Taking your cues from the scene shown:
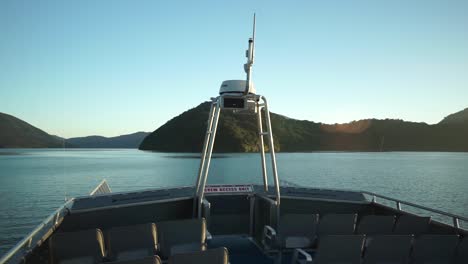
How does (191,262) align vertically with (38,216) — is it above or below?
above

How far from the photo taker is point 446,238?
4473mm

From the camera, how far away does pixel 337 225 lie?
612 cm

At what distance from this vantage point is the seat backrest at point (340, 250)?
14.0 feet

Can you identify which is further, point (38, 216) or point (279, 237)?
point (38, 216)

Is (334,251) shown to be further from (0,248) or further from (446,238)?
(0,248)

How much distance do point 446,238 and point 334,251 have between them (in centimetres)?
146

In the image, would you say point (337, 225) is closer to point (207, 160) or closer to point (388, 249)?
point (388, 249)

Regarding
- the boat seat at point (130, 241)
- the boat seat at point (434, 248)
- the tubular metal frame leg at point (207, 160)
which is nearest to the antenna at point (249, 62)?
the tubular metal frame leg at point (207, 160)

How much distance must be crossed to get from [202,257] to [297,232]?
321cm

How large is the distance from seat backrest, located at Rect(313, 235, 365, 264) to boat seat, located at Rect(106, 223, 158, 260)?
2367 mm

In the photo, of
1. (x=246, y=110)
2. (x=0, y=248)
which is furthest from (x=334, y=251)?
(x=0, y=248)

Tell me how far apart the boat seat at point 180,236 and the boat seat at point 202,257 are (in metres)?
1.88

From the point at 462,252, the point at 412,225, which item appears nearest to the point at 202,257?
the point at 462,252

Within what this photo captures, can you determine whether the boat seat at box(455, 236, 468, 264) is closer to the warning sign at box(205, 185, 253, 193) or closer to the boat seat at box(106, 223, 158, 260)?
the boat seat at box(106, 223, 158, 260)
